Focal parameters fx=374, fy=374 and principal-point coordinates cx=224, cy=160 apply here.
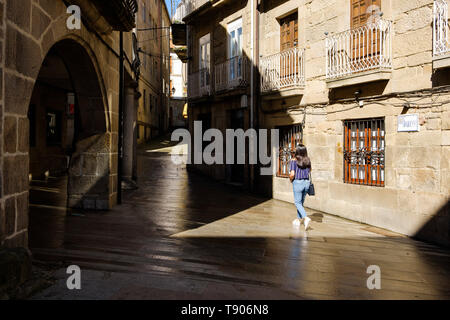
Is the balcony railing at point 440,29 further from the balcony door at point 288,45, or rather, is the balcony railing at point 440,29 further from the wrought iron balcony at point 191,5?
the wrought iron balcony at point 191,5

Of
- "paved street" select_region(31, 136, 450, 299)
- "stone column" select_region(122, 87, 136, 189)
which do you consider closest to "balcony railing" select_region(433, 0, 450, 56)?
"paved street" select_region(31, 136, 450, 299)

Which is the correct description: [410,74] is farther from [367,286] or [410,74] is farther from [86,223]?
[86,223]

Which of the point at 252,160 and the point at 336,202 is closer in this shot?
the point at 336,202

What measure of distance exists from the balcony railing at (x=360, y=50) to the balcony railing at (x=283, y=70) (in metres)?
1.04

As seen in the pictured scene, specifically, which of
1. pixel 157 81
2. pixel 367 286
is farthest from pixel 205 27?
pixel 157 81

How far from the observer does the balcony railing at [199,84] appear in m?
14.5

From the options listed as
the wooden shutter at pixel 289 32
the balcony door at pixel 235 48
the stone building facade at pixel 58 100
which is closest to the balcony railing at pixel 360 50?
the wooden shutter at pixel 289 32

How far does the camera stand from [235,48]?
42.7 feet

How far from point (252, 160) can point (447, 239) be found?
631 cm

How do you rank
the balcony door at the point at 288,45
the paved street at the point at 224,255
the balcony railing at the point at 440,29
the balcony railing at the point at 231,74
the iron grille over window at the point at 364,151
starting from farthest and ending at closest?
the balcony railing at the point at 231,74 → the balcony door at the point at 288,45 → the iron grille over window at the point at 364,151 → the balcony railing at the point at 440,29 → the paved street at the point at 224,255

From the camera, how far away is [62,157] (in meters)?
14.9

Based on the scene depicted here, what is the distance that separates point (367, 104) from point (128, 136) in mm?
6660

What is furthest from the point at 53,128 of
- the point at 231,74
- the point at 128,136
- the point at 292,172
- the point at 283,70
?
the point at 292,172
